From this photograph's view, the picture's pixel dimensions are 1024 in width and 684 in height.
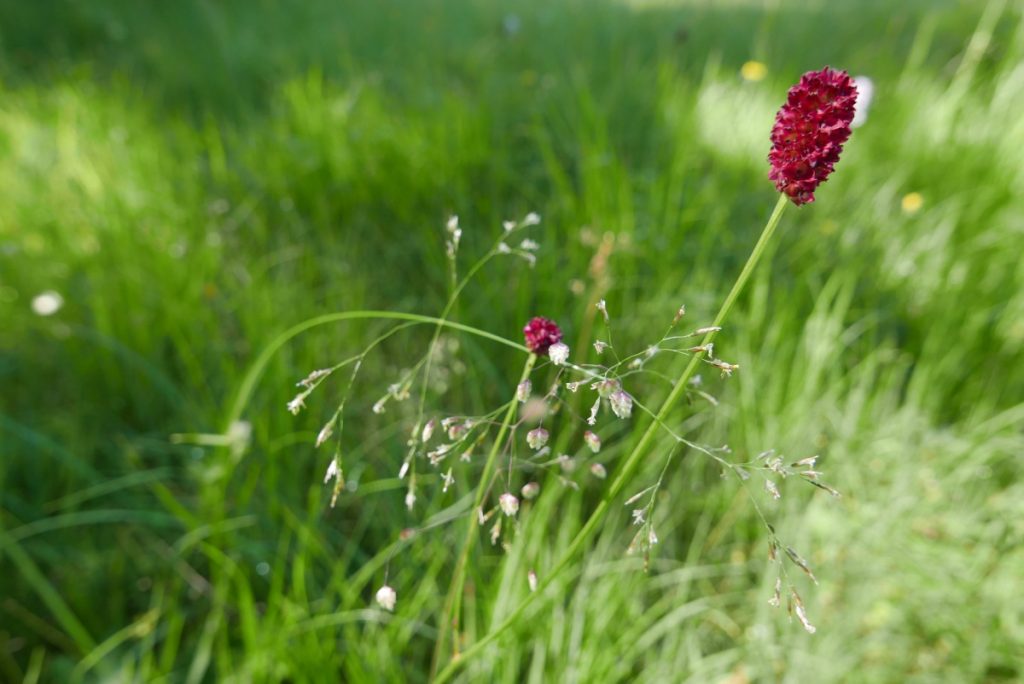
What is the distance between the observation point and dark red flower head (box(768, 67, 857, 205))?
1.68 ft

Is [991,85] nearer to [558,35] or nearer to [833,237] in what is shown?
[833,237]

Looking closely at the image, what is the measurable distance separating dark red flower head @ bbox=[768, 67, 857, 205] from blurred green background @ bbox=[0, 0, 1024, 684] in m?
0.76

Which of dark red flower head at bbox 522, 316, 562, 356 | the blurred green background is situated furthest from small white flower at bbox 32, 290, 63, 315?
dark red flower head at bbox 522, 316, 562, 356

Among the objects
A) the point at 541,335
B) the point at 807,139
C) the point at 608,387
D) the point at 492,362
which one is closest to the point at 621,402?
the point at 608,387

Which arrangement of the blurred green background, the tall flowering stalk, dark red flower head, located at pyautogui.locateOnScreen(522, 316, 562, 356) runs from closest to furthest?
the tall flowering stalk → dark red flower head, located at pyautogui.locateOnScreen(522, 316, 562, 356) → the blurred green background

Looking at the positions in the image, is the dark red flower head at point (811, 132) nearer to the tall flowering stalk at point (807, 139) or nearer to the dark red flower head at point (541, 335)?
the tall flowering stalk at point (807, 139)

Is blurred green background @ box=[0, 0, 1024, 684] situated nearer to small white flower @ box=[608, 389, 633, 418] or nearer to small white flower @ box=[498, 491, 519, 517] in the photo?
small white flower @ box=[498, 491, 519, 517]

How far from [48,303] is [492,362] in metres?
1.09

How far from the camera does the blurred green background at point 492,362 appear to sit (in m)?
1.21

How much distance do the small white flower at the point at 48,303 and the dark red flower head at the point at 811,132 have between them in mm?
1742

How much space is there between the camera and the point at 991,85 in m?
2.57

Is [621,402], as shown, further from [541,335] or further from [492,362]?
[492,362]

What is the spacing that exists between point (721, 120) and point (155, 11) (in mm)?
3300

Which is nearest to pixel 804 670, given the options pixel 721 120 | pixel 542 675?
pixel 542 675
